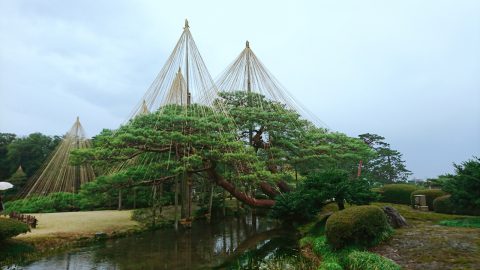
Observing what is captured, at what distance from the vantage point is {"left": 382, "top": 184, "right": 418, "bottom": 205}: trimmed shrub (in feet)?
56.7

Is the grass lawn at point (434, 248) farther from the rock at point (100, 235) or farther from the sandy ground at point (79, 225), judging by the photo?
the sandy ground at point (79, 225)

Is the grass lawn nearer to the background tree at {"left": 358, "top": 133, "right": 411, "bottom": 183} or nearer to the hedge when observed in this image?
the hedge

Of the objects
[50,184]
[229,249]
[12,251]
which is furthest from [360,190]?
[50,184]

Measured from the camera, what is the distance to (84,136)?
25000 millimetres

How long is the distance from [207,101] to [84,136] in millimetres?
14059

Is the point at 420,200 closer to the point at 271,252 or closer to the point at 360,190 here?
the point at 360,190

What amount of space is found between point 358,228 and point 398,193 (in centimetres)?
1139

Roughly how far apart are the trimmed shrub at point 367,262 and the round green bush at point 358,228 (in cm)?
75

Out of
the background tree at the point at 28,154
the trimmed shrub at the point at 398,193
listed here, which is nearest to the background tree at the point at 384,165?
the trimmed shrub at the point at 398,193

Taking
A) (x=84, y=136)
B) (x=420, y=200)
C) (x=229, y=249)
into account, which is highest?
(x=84, y=136)

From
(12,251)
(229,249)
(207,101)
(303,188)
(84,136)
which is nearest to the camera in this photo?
(12,251)

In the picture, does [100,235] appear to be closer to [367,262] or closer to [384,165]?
[367,262]

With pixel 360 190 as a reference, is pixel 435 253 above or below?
below

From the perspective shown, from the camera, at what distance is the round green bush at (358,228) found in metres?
7.88
